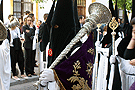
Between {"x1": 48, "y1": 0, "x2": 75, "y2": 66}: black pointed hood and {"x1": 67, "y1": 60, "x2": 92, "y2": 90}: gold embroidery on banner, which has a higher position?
{"x1": 48, "y1": 0, "x2": 75, "y2": 66}: black pointed hood

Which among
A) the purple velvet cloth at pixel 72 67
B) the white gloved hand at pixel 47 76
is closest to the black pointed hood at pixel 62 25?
the purple velvet cloth at pixel 72 67

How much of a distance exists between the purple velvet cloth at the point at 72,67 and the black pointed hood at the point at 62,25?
43cm

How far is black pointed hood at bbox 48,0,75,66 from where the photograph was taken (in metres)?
3.85

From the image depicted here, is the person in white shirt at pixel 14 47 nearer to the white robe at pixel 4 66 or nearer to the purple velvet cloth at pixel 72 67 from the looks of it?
the white robe at pixel 4 66

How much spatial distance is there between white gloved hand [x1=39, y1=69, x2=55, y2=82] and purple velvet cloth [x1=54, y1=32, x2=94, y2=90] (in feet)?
0.27

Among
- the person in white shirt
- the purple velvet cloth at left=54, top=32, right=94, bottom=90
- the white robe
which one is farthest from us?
the person in white shirt

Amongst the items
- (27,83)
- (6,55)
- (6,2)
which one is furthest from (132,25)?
(6,2)

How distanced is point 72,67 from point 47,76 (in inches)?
14.7

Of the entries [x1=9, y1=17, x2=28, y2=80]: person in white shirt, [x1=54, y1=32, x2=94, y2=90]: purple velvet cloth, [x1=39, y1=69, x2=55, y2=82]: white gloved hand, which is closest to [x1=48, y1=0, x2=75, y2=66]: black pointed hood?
[x1=54, y1=32, x2=94, y2=90]: purple velvet cloth

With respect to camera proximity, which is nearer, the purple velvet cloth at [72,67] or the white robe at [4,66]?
the purple velvet cloth at [72,67]

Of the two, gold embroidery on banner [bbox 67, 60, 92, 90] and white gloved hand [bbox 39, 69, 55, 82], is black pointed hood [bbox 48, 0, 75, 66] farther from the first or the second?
white gloved hand [bbox 39, 69, 55, 82]

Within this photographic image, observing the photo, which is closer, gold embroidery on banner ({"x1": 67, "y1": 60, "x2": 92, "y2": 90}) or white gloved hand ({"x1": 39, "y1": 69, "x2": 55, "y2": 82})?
white gloved hand ({"x1": 39, "y1": 69, "x2": 55, "y2": 82})

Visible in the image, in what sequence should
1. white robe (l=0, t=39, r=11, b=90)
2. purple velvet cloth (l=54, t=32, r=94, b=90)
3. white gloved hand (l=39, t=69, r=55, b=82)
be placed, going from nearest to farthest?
1. white gloved hand (l=39, t=69, r=55, b=82)
2. purple velvet cloth (l=54, t=32, r=94, b=90)
3. white robe (l=0, t=39, r=11, b=90)

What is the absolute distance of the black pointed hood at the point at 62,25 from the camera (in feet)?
12.6
